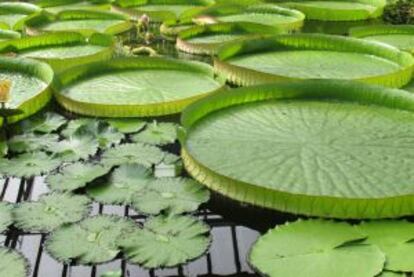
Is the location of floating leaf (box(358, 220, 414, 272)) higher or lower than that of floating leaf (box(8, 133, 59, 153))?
higher

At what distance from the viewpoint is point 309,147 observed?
113 inches

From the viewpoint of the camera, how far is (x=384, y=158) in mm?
2727

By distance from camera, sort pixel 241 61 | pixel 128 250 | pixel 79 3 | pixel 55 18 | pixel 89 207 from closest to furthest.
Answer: pixel 128 250 < pixel 89 207 < pixel 241 61 < pixel 55 18 < pixel 79 3

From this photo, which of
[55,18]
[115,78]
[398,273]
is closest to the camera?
[398,273]

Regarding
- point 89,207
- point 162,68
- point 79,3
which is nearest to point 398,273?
point 89,207

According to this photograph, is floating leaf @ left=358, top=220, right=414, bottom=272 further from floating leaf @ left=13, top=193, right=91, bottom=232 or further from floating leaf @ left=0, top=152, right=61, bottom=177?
floating leaf @ left=0, top=152, right=61, bottom=177

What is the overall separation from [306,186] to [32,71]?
2.10 m

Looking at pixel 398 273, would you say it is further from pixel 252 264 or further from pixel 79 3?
pixel 79 3

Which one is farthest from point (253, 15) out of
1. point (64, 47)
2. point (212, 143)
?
point (212, 143)

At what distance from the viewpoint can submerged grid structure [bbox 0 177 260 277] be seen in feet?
7.04

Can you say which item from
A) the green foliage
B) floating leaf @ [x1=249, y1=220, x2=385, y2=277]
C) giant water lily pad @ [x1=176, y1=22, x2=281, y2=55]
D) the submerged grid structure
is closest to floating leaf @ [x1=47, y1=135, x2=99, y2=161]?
the submerged grid structure

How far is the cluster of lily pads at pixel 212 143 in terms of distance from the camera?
7.27ft

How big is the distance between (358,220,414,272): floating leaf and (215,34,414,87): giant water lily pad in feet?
4.80

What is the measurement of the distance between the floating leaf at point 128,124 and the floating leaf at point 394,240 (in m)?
1.38
